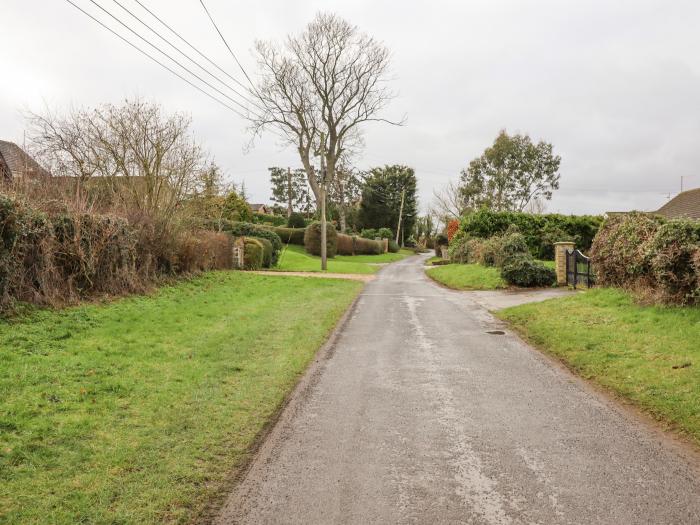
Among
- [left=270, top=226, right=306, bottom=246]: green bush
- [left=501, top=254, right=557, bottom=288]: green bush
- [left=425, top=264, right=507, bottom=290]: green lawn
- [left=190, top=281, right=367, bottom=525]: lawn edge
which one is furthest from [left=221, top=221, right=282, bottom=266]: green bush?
[left=190, top=281, right=367, bottom=525]: lawn edge

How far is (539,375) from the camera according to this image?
6.81 m

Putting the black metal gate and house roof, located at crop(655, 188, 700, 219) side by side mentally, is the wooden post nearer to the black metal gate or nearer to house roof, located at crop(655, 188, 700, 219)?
the black metal gate

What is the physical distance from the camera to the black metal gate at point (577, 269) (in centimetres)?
1562

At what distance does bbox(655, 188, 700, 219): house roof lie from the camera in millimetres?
31266

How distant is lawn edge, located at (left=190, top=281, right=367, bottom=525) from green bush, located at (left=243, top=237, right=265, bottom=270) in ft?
50.7

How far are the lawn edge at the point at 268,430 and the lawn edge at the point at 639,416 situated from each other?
345 cm

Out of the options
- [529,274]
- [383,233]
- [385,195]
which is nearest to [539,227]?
[529,274]

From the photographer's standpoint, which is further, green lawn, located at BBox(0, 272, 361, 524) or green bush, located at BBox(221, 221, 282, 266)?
green bush, located at BBox(221, 221, 282, 266)

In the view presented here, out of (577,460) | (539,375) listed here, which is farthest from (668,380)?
(577,460)

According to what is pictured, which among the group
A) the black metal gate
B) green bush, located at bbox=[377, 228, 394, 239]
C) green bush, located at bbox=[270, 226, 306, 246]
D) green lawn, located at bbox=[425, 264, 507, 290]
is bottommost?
green lawn, located at bbox=[425, 264, 507, 290]

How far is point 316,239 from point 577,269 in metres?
25.8

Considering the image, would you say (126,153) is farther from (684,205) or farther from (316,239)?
(684,205)

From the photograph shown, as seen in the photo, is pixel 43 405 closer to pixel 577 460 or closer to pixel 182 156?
pixel 577 460

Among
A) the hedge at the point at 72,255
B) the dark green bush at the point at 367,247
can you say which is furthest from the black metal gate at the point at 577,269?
the dark green bush at the point at 367,247
